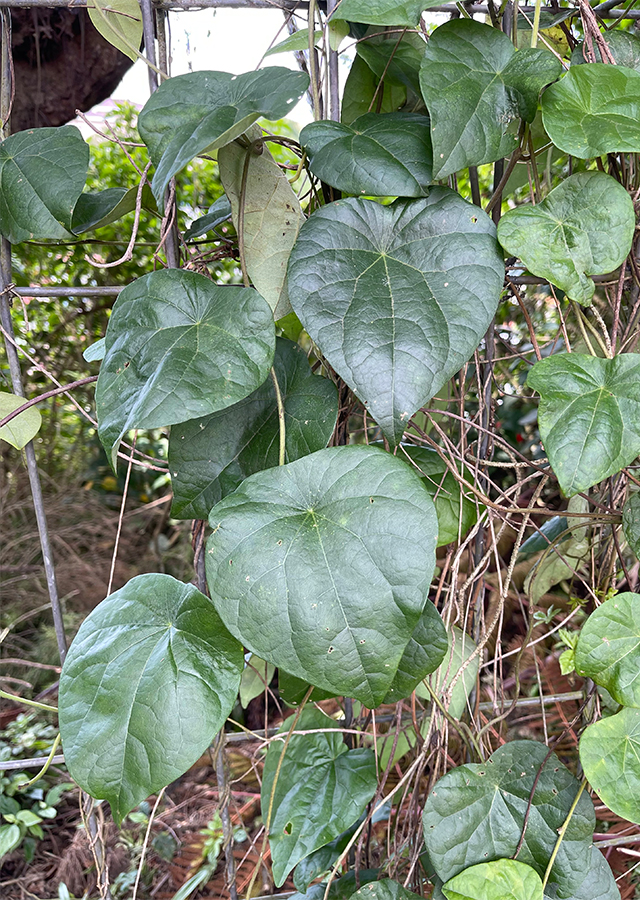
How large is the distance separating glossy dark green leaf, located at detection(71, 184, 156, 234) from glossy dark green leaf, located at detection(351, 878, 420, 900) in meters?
0.80

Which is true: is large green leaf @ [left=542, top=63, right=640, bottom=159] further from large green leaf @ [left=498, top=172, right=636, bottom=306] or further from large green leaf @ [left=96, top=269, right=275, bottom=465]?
large green leaf @ [left=96, top=269, right=275, bottom=465]

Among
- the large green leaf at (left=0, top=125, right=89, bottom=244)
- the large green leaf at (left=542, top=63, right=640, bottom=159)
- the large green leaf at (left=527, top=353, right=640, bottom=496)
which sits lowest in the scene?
the large green leaf at (left=527, top=353, right=640, bottom=496)

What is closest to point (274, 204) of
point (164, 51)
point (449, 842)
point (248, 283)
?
point (248, 283)

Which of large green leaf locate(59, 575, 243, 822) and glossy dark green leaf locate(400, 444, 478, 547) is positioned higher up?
glossy dark green leaf locate(400, 444, 478, 547)

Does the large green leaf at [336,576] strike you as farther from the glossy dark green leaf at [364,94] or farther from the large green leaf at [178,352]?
the glossy dark green leaf at [364,94]

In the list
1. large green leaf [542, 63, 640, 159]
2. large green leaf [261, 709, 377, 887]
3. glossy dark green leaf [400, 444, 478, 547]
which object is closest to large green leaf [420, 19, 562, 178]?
large green leaf [542, 63, 640, 159]

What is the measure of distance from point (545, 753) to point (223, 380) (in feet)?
1.85

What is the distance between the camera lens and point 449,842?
2.22 feet

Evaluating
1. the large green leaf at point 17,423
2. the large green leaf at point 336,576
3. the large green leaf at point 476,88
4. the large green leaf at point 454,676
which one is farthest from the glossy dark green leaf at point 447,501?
the large green leaf at point 17,423

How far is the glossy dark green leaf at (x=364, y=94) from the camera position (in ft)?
2.50

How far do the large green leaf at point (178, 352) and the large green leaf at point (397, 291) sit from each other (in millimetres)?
53

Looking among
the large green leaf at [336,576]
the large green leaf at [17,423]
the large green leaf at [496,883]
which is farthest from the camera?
the large green leaf at [17,423]

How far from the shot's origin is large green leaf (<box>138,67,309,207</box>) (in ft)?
1.77

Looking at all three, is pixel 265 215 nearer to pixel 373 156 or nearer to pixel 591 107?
pixel 373 156
